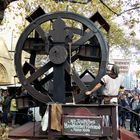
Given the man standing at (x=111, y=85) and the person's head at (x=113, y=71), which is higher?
the person's head at (x=113, y=71)

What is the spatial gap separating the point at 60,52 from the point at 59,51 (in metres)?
0.03

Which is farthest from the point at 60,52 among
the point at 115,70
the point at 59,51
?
the point at 115,70

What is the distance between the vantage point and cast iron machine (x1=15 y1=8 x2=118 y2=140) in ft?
26.4

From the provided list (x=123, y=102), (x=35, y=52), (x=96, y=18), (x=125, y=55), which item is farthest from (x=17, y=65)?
(x=125, y=55)

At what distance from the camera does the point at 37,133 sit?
799 cm

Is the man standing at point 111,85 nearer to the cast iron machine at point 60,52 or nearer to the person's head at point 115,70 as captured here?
the person's head at point 115,70

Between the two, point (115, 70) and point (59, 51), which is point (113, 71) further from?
point (59, 51)

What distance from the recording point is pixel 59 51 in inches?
313

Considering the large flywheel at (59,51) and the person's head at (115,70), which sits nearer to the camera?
the large flywheel at (59,51)

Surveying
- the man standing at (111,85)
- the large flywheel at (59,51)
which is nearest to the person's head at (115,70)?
the man standing at (111,85)

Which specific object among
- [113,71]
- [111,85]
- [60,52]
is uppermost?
[60,52]

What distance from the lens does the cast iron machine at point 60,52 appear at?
8039mm

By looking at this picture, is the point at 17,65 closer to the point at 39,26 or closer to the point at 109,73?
the point at 39,26

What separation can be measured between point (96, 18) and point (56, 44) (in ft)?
5.00
